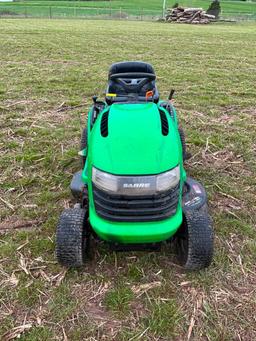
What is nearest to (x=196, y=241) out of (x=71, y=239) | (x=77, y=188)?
(x=71, y=239)

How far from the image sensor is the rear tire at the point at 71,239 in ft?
8.88

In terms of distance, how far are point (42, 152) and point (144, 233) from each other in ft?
8.52

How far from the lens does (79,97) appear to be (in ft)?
22.9

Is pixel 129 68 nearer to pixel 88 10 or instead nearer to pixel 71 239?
pixel 71 239

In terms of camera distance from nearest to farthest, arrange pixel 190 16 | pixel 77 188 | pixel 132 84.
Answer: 1. pixel 77 188
2. pixel 132 84
3. pixel 190 16

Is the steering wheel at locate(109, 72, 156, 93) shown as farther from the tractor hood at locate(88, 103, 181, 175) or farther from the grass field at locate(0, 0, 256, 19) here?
the grass field at locate(0, 0, 256, 19)

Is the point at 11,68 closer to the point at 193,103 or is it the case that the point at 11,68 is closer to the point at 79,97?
the point at 79,97

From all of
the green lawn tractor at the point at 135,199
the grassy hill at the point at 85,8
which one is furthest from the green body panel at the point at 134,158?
the grassy hill at the point at 85,8

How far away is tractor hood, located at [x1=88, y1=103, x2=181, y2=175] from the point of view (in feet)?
8.42

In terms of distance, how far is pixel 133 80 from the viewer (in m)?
3.87

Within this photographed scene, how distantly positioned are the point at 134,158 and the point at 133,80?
4.92 feet

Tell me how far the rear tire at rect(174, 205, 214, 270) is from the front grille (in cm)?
23

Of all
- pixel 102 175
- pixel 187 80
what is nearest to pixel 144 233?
pixel 102 175

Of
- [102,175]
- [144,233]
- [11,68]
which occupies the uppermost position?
[102,175]
